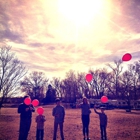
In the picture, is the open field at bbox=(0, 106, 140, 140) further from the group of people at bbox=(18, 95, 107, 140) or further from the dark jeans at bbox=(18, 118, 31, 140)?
the dark jeans at bbox=(18, 118, 31, 140)

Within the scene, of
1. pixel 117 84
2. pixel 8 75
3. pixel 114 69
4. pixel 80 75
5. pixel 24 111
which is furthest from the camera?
pixel 80 75

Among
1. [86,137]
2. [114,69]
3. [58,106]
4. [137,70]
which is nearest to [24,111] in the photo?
[58,106]

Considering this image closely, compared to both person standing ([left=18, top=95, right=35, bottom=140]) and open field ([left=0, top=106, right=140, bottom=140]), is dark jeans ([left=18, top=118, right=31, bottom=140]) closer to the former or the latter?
person standing ([left=18, top=95, right=35, bottom=140])

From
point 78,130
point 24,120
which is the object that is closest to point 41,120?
point 24,120

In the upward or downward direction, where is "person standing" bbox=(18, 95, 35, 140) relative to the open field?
upward

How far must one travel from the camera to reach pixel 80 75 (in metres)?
69.0

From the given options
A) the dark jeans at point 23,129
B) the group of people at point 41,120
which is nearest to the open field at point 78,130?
the group of people at point 41,120

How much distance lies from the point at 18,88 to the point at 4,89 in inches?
70.8

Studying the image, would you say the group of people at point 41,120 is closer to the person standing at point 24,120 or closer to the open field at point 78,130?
the person standing at point 24,120

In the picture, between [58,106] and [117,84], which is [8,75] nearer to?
[58,106]

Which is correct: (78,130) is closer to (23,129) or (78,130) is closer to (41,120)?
(41,120)

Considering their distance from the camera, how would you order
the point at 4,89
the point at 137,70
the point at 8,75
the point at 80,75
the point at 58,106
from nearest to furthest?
the point at 58,106, the point at 4,89, the point at 8,75, the point at 137,70, the point at 80,75

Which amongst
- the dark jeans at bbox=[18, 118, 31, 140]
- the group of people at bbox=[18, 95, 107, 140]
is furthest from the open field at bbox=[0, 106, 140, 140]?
the dark jeans at bbox=[18, 118, 31, 140]

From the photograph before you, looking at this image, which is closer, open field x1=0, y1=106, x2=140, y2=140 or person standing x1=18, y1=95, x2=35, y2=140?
person standing x1=18, y1=95, x2=35, y2=140
